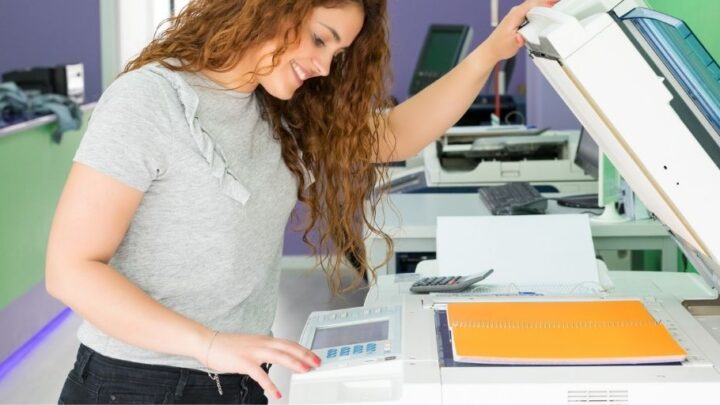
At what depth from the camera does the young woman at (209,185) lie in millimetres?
1439

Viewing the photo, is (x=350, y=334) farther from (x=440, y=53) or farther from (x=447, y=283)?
(x=440, y=53)

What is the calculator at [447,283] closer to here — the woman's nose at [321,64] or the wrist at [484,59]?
the wrist at [484,59]

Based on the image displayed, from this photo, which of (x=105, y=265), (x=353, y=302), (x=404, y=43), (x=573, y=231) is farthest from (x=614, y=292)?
(x=404, y=43)

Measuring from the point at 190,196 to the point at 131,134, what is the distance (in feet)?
0.44

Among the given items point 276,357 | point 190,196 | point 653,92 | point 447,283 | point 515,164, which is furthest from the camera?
point 515,164

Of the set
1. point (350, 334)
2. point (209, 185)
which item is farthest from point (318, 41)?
point (350, 334)

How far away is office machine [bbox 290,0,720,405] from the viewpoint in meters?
1.27

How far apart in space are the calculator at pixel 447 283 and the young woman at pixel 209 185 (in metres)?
0.20

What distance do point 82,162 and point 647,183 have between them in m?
0.72

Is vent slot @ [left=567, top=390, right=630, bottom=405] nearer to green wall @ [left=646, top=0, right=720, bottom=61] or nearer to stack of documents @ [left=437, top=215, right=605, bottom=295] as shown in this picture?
stack of documents @ [left=437, top=215, right=605, bottom=295]

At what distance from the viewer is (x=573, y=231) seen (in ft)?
6.91

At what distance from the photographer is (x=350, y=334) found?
162cm

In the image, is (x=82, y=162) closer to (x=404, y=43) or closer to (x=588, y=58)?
(x=588, y=58)

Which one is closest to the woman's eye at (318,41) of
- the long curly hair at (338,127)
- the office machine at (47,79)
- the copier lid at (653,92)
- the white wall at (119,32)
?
the long curly hair at (338,127)
